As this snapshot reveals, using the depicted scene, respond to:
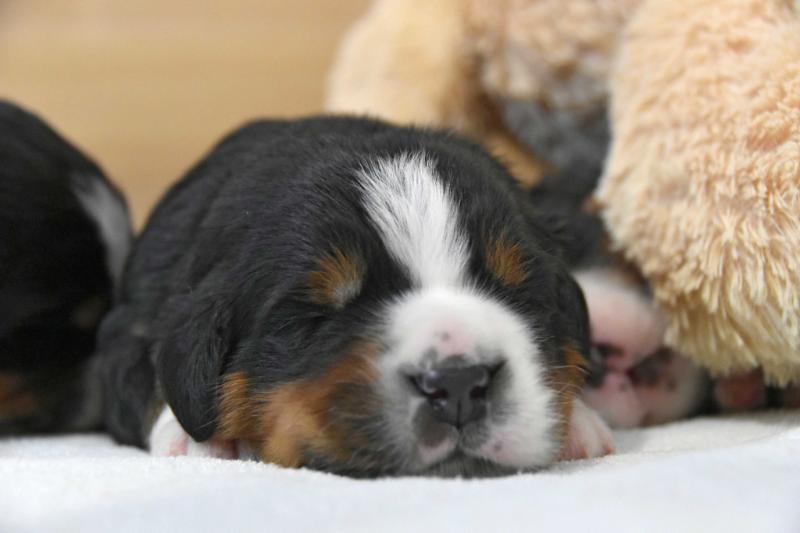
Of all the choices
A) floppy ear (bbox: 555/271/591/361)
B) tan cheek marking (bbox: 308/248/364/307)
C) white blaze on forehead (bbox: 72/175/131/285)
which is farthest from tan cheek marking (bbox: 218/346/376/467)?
white blaze on forehead (bbox: 72/175/131/285)

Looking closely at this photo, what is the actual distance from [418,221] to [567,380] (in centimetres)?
44

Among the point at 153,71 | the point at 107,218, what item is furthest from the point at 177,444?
the point at 153,71

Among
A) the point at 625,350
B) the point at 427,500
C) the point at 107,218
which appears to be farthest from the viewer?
the point at 107,218

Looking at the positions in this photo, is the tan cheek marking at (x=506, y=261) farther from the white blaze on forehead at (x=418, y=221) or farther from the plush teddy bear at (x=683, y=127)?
the plush teddy bear at (x=683, y=127)

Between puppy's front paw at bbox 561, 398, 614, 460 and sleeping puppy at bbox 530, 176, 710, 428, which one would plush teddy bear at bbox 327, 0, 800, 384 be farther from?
puppy's front paw at bbox 561, 398, 614, 460

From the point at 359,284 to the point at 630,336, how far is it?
3.24ft

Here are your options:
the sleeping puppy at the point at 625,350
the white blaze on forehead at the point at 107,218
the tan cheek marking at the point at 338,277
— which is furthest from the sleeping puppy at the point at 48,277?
the sleeping puppy at the point at 625,350

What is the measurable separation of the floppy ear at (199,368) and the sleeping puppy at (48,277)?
0.88 m

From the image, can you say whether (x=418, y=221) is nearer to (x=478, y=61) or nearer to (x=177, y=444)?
(x=177, y=444)

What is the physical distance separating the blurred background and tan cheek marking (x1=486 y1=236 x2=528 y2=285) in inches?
117

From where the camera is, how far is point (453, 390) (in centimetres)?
151

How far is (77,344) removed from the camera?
2643 mm

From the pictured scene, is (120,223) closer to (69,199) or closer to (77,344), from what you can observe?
(69,199)

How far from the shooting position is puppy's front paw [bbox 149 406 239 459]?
6.14 ft
